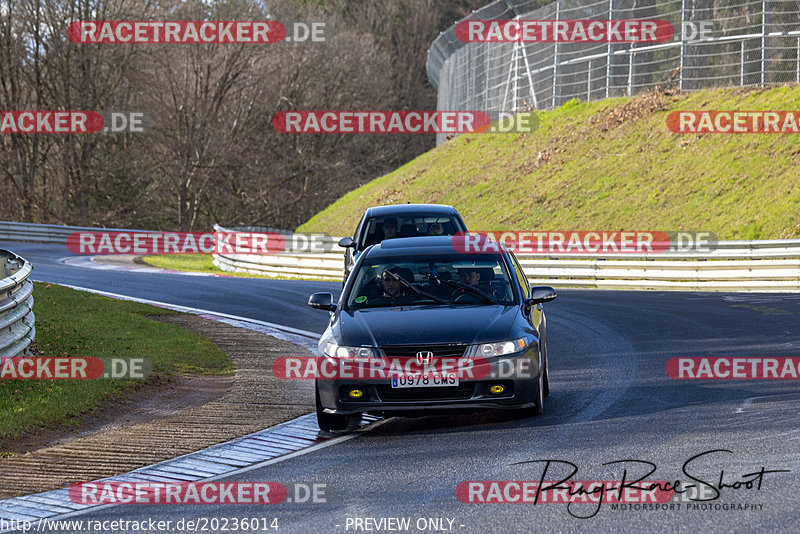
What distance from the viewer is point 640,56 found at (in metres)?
33.0

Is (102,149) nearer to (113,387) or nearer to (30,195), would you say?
(30,195)

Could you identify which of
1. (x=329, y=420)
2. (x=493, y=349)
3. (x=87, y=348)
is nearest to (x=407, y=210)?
(x=87, y=348)

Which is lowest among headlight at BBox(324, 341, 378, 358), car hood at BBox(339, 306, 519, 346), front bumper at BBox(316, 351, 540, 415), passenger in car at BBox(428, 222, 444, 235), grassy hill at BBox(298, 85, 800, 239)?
front bumper at BBox(316, 351, 540, 415)

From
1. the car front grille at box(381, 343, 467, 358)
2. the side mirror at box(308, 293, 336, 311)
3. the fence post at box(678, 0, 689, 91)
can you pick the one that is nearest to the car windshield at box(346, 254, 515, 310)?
the side mirror at box(308, 293, 336, 311)

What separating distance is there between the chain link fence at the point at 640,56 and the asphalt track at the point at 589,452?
57.4 ft

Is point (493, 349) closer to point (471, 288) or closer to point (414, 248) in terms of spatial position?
point (471, 288)

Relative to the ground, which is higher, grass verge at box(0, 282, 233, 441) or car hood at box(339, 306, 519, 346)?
car hood at box(339, 306, 519, 346)

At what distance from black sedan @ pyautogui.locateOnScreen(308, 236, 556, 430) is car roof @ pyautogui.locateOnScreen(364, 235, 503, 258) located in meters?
0.54

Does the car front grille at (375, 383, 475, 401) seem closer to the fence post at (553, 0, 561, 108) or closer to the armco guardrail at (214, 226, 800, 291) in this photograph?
the armco guardrail at (214, 226, 800, 291)

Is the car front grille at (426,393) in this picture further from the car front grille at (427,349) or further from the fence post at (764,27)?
the fence post at (764,27)

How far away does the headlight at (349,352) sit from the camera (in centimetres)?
879

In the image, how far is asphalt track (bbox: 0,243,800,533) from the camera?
6172 mm

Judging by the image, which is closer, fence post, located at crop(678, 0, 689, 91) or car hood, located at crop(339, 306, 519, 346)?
car hood, located at crop(339, 306, 519, 346)

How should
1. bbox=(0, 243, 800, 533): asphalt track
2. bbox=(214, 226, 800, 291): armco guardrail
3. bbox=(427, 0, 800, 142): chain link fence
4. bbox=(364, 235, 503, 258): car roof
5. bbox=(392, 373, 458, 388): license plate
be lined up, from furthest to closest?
bbox=(427, 0, 800, 142): chain link fence < bbox=(214, 226, 800, 291): armco guardrail < bbox=(364, 235, 503, 258): car roof < bbox=(392, 373, 458, 388): license plate < bbox=(0, 243, 800, 533): asphalt track
